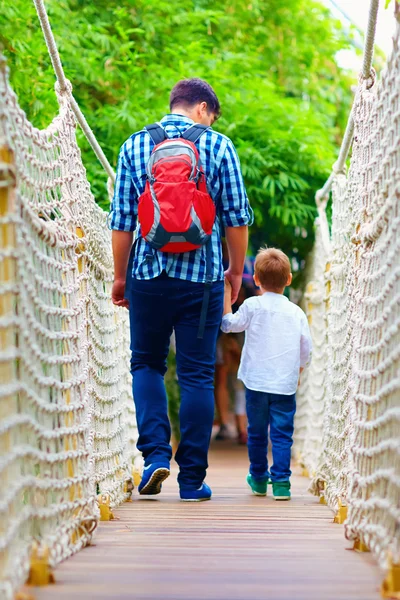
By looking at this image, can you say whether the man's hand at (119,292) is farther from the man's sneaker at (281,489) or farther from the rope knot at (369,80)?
the rope knot at (369,80)

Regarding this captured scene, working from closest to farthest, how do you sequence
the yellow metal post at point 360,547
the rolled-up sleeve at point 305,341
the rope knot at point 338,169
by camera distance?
1. the yellow metal post at point 360,547
2. the rolled-up sleeve at point 305,341
3. the rope knot at point 338,169

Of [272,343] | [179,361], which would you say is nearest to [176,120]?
[179,361]

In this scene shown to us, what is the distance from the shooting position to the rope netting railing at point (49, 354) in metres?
1.79

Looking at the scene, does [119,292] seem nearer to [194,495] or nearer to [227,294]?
[227,294]

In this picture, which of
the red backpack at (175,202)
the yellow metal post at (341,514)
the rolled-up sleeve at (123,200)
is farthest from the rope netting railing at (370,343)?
the rolled-up sleeve at (123,200)

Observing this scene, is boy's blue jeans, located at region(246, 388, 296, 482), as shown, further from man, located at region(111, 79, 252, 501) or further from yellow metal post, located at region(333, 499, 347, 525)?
yellow metal post, located at region(333, 499, 347, 525)

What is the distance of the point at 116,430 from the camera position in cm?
368

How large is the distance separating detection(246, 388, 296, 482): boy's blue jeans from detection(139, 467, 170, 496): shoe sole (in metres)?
0.53

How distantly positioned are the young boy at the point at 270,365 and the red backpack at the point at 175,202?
0.69 m

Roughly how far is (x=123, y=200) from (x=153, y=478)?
38.4 inches

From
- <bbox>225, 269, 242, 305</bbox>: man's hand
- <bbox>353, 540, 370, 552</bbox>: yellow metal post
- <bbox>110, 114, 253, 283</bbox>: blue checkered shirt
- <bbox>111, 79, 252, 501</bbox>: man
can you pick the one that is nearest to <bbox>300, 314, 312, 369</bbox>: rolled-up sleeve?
<bbox>225, 269, 242, 305</bbox>: man's hand

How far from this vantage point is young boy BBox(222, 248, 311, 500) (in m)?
3.82

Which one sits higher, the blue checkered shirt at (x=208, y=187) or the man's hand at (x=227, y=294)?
the blue checkered shirt at (x=208, y=187)

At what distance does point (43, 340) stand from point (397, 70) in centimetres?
100
